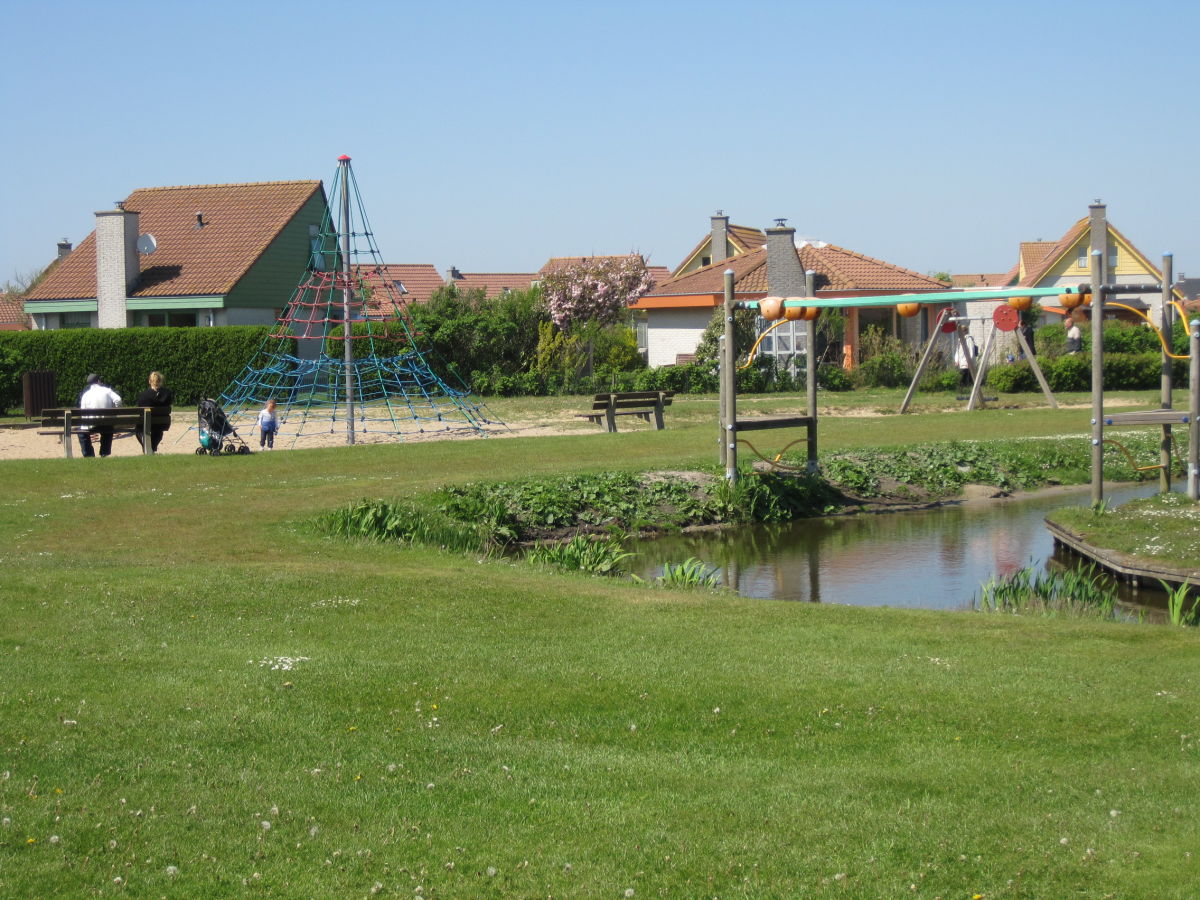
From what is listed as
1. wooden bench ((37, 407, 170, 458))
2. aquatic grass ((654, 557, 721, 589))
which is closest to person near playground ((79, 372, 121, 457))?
wooden bench ((37, 407, 170, 458))

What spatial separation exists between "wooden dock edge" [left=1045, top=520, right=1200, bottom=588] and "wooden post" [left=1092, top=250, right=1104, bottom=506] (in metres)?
1.54

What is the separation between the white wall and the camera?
152ft

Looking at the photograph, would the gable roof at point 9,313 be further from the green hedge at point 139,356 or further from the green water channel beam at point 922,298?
the green water channel beam at point 922,298

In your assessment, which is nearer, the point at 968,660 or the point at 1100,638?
the point at 968,660

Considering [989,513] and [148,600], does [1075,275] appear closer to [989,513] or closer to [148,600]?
[989,513]

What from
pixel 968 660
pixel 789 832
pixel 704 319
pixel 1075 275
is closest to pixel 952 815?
pixel 789 832

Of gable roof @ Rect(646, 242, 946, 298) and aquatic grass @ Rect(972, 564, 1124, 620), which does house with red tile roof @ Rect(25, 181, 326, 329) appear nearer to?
gable roof @ Rect(646, 242, 946, 298)

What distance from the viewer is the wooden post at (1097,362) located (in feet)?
49.8

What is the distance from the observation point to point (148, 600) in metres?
9.85

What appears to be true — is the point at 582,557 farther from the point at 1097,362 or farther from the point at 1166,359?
the point at 1166,359

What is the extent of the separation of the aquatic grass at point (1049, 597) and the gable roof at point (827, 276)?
31.8 metres

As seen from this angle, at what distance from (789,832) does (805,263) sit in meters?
42.2

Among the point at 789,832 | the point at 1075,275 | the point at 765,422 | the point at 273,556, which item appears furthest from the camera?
the point at 1075,275

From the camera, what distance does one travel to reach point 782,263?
45.2 metres
